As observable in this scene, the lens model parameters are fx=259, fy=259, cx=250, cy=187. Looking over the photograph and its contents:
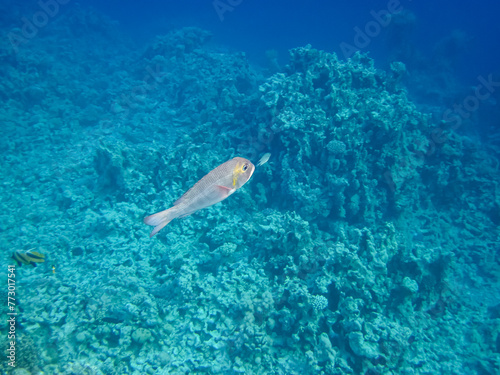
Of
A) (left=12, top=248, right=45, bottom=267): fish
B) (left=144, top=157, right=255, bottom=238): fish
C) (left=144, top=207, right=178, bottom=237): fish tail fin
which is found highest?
(left=144, top=157, right=255, bottom=238): fish

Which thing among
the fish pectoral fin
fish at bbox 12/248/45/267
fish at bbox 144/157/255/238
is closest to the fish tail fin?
fish at bbox 144/157/255/238

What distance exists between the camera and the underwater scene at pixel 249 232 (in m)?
3.91

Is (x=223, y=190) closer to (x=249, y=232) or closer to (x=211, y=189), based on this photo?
(x=211, y=189)

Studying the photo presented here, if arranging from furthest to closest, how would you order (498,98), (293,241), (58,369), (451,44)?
(451,44) → (498,98) → (293,241) → (58,369)

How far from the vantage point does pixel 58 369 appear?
3.67 m

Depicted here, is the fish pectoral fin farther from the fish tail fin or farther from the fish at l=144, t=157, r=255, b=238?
the fish tail fin

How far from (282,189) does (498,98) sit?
21.2 meters

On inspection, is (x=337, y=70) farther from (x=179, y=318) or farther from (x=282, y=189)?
(x=179, y=318)

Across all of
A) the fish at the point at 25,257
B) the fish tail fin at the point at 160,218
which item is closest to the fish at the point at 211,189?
the fish tail fin at the point at 160,218

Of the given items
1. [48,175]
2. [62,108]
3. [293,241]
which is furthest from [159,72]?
[293,241]

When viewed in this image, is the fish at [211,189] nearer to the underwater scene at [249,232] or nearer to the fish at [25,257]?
the underwater scene at [249,232]

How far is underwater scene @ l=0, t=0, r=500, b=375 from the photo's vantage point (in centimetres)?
391

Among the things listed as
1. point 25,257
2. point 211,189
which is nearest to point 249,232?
point 211,189

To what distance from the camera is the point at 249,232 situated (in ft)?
17.3
